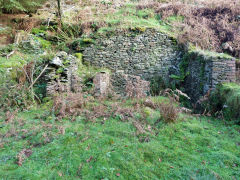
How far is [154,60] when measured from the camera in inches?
306

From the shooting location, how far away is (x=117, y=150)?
117 inches

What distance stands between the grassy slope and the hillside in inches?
0.8

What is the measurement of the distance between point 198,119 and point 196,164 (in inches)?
84.9

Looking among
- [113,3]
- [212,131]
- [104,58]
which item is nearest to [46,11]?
[113,3]

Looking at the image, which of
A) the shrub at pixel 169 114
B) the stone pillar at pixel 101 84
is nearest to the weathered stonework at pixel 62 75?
the stone pillar at pixel 101 84

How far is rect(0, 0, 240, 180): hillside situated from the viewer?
2775 millimetres

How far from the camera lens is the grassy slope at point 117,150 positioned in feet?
8.24

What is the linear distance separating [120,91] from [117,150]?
4.50m

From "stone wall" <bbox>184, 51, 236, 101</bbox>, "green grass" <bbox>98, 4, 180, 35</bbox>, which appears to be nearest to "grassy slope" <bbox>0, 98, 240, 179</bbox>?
"stone wall" <bbox>184, 51, 236, 101</bbox>

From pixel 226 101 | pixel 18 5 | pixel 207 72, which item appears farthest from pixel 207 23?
pixel 18 5

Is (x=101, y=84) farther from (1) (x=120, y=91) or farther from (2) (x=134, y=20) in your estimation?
(2) (x=134, y=20)

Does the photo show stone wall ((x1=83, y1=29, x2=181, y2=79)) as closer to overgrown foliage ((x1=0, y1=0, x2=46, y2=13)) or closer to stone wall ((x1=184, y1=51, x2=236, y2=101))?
stone wall ((x1=184, y1=51, x2=236, y2=101))

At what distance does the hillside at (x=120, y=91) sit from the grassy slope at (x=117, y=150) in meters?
0.02

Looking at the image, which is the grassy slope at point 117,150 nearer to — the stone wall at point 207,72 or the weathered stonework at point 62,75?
the stone wall at point 207,72
